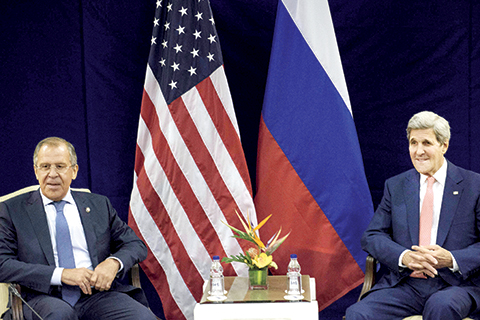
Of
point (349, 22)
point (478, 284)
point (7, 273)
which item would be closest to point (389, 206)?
point (478, 284)

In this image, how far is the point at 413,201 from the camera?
10.6 feet

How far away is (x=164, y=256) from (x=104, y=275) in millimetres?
830

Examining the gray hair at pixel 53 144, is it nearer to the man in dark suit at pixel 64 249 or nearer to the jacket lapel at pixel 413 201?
the man in dark suit at pixel 64 249

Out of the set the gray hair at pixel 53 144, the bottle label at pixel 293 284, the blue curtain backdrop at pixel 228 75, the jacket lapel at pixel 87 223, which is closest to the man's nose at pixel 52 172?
the gray hair at pixel 53 144

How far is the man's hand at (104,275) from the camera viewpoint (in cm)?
298

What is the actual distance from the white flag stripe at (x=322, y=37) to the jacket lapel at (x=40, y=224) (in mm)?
2101

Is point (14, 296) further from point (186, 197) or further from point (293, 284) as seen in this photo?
point (293, 284)

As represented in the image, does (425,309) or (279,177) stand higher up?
(279,177)

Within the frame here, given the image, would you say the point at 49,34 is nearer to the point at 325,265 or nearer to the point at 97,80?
the point at 97,80

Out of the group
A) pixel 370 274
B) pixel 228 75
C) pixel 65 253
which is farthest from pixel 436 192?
pixel 65 253

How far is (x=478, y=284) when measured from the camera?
9.78 ft

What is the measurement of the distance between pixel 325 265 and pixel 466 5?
7.36ft

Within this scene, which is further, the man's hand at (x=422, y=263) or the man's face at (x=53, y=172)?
the man's face at (x=53, y=172)

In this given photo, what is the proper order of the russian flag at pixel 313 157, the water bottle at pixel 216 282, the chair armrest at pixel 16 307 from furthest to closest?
the russian flag at pixel 313 157 < the water bottle at pixel 216 282 < the chair armrest at pixel 16 307
